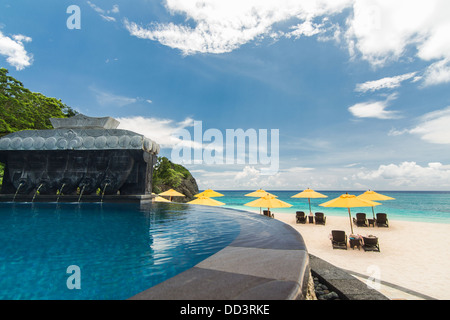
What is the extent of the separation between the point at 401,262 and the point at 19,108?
37950 mm

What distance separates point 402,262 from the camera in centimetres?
942

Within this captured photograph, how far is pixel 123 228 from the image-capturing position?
7.10 m

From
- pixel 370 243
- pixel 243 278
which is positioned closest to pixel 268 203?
pixel 370 243

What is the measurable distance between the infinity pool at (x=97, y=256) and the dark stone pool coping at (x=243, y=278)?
927mm

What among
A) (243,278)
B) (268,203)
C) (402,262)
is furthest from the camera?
(268,203)

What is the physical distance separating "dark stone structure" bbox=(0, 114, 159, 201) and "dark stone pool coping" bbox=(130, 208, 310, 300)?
16125mm

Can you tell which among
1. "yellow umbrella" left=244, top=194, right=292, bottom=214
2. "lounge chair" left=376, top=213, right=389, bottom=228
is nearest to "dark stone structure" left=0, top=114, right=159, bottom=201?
"yellow umbrella" left=244, top=194, right=292, bottom=214

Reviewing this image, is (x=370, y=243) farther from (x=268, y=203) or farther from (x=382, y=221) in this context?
(x=382, y=221)

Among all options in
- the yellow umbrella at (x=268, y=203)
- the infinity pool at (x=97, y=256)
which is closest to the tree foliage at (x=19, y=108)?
the infinity pool at (x=97, y=256)

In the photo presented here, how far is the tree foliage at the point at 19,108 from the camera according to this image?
22750 mm

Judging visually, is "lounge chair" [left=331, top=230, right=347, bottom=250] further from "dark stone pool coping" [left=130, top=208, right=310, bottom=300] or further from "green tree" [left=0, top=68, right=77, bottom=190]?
"green tree" [left=0, top=68, right=77, bottom=190]

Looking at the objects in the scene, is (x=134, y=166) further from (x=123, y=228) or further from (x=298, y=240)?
(x=298, y=240)

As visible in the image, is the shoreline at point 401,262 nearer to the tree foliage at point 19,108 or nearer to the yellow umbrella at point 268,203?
the yellow umbrella at point 268,203
